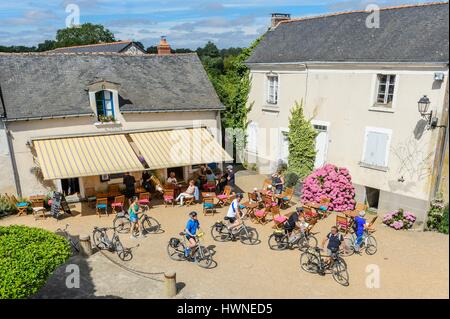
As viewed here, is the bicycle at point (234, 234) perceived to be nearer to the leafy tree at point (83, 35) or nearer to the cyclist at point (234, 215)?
the cyclist at point (234, 215)

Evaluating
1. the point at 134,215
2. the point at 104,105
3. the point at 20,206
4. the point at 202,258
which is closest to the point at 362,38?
the point at 104,105

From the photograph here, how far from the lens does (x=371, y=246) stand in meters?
14.3

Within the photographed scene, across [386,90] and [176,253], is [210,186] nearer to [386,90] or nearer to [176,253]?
[176,253]

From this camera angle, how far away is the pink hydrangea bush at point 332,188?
18906 millimetres

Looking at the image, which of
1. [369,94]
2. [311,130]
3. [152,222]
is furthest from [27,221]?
[369,94]

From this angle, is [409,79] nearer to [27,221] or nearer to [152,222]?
[152,222]

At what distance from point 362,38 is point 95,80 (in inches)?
557

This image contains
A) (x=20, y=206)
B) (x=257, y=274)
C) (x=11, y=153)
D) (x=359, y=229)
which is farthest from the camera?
(x=11, y=153)

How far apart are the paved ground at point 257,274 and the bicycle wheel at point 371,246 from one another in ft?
0.75

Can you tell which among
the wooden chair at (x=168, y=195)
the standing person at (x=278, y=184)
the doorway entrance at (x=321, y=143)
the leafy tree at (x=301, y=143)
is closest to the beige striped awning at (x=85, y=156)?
the wooden chair at (x=168, y=195)

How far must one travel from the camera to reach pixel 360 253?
13.9m

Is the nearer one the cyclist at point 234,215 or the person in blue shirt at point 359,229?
the person in blue shirt at point 359,229
